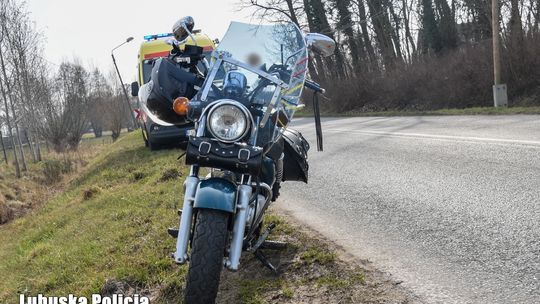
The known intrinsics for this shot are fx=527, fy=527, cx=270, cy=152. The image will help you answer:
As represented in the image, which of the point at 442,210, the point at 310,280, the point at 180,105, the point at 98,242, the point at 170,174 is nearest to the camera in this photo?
the point at 180,105

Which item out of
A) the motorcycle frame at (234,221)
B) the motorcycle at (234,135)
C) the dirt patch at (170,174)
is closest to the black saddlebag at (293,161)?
the motorcycle at (234,135)

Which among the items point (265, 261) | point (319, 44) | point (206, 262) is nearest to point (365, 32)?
point (319, 44)

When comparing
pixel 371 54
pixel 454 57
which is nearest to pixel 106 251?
pixel 454 57

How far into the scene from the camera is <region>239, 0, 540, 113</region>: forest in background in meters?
19.9

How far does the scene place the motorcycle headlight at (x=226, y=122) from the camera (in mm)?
3180

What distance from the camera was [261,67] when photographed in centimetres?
380

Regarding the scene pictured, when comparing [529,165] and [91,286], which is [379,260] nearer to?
[91,286]

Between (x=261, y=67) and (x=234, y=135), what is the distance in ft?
2.68

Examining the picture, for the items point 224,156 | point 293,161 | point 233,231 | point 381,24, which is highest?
point 381,24

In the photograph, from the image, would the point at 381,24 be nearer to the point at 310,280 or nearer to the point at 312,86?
the point at 312,86

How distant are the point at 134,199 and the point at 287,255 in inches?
171

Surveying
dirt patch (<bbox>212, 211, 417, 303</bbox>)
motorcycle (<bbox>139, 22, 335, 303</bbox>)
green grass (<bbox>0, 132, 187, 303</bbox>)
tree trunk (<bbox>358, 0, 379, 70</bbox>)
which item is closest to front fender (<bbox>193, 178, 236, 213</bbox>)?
motorcycle (<bbox>139, 22, 335, 303</bbox>)

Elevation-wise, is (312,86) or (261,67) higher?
(261,67)

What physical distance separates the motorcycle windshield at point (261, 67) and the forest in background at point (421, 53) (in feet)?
55.0
